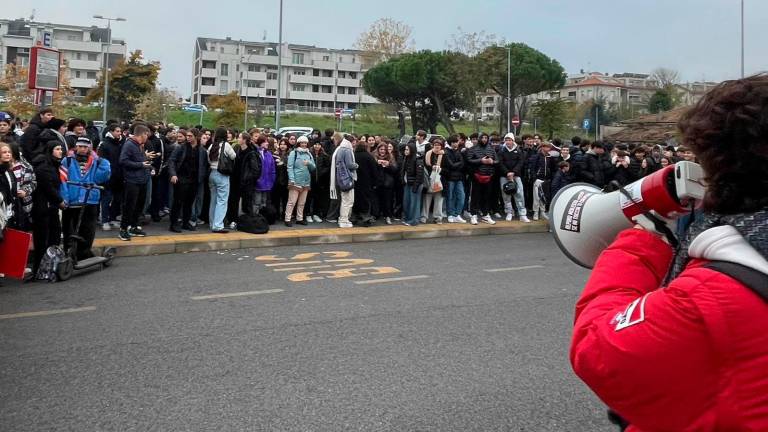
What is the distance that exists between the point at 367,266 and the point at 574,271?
290 centimetres

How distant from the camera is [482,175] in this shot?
13820 mm

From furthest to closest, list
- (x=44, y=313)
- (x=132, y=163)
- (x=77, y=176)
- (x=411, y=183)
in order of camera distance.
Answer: (x=411, y=183) → (x=132, y=163) → (x=77, y=176) → (x=44, y=313)

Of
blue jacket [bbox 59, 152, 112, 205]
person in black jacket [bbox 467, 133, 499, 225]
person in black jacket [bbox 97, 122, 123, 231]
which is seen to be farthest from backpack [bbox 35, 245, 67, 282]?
person in black jacket [bbox 467, 133, 499, 225]

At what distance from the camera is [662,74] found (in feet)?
210

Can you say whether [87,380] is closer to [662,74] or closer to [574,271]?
[574,271]

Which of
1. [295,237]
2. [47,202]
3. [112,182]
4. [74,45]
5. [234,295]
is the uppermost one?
[74,45]

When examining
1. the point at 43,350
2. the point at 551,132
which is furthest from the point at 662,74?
the point at 43,350

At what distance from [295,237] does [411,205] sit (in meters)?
3.01

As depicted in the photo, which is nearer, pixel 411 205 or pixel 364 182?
pixel 364 182

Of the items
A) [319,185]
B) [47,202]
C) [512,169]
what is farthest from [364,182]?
[47,202]

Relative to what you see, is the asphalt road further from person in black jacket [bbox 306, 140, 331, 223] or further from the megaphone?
person in black jacket [bbox 306, 140, 331, 223]

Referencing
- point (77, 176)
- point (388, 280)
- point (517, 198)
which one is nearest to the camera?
point (388, 280)

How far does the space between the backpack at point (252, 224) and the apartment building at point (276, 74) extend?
90.7 m

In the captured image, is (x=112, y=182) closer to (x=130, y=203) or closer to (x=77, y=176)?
(x=130, y=203)
